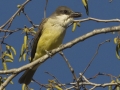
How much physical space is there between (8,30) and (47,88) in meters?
0.79

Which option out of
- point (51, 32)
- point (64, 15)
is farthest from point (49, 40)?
point (64, 15)

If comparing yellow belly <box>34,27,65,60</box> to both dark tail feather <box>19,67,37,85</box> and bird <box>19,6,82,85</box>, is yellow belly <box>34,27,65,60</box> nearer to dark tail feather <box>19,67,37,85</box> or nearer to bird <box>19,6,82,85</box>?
bird <box>19,6,82,85</box>

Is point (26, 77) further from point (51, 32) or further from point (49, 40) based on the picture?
point (51, 32)

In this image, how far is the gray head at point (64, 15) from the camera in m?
5.17

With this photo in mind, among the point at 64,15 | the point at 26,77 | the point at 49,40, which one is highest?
the point at 64,15

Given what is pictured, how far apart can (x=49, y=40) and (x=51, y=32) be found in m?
0.12

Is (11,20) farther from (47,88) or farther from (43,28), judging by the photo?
(43,28)

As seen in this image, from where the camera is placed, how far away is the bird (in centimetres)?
536

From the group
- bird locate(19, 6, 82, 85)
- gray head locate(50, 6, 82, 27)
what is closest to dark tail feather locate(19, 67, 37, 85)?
bird locate(19, 6, 82, 85)

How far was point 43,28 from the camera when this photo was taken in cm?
568

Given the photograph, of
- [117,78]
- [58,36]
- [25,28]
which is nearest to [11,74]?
[25,28]

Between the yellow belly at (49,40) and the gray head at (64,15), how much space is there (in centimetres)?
14

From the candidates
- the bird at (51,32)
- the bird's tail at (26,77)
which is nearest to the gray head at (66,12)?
the bird at (51,32)

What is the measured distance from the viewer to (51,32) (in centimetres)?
545
